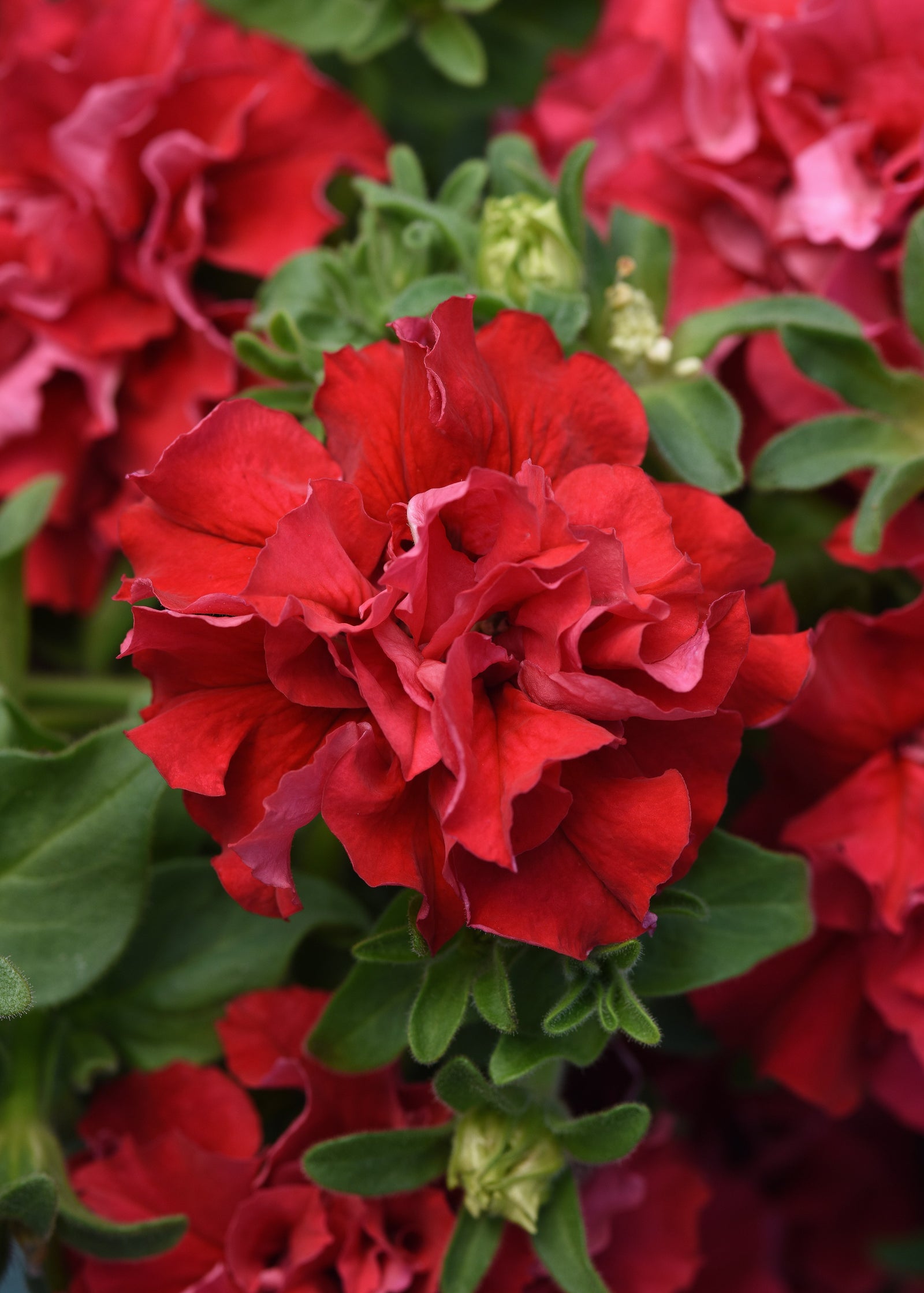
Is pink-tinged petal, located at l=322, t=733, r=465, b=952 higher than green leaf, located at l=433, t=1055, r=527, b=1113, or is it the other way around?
pink-tinged petal, located at l=322, t=733, r=465, b=952

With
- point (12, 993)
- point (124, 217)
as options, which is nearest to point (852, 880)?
point (12, 993)

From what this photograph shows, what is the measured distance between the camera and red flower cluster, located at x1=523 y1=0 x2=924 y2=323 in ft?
2.28

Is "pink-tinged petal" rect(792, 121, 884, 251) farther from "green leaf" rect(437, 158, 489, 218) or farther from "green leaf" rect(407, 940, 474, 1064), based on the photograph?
"green leaf" rect(407, 940, 474, 1064)

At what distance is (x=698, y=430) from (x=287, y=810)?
11.2 inches

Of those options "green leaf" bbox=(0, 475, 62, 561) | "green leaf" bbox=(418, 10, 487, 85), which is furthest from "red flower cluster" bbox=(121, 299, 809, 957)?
"green leaf" bbox=(418, 10, 487, 85)

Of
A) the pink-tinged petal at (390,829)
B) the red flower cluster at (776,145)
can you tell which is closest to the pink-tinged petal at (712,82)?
the red flower cluster at (776,145)

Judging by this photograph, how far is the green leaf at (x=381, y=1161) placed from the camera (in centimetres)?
55

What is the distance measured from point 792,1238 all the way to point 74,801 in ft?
2.43

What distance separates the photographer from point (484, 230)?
615 mm

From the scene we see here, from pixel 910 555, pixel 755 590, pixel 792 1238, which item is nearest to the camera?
pixel 755 590

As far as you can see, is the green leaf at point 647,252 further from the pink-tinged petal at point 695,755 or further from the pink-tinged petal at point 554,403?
the pink-tinged petal at point 695,755

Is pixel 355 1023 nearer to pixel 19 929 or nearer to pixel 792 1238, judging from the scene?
pixel 19 929

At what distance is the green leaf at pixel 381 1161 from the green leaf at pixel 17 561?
12.7 inches

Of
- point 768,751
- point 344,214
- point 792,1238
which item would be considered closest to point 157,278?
point 344,214
